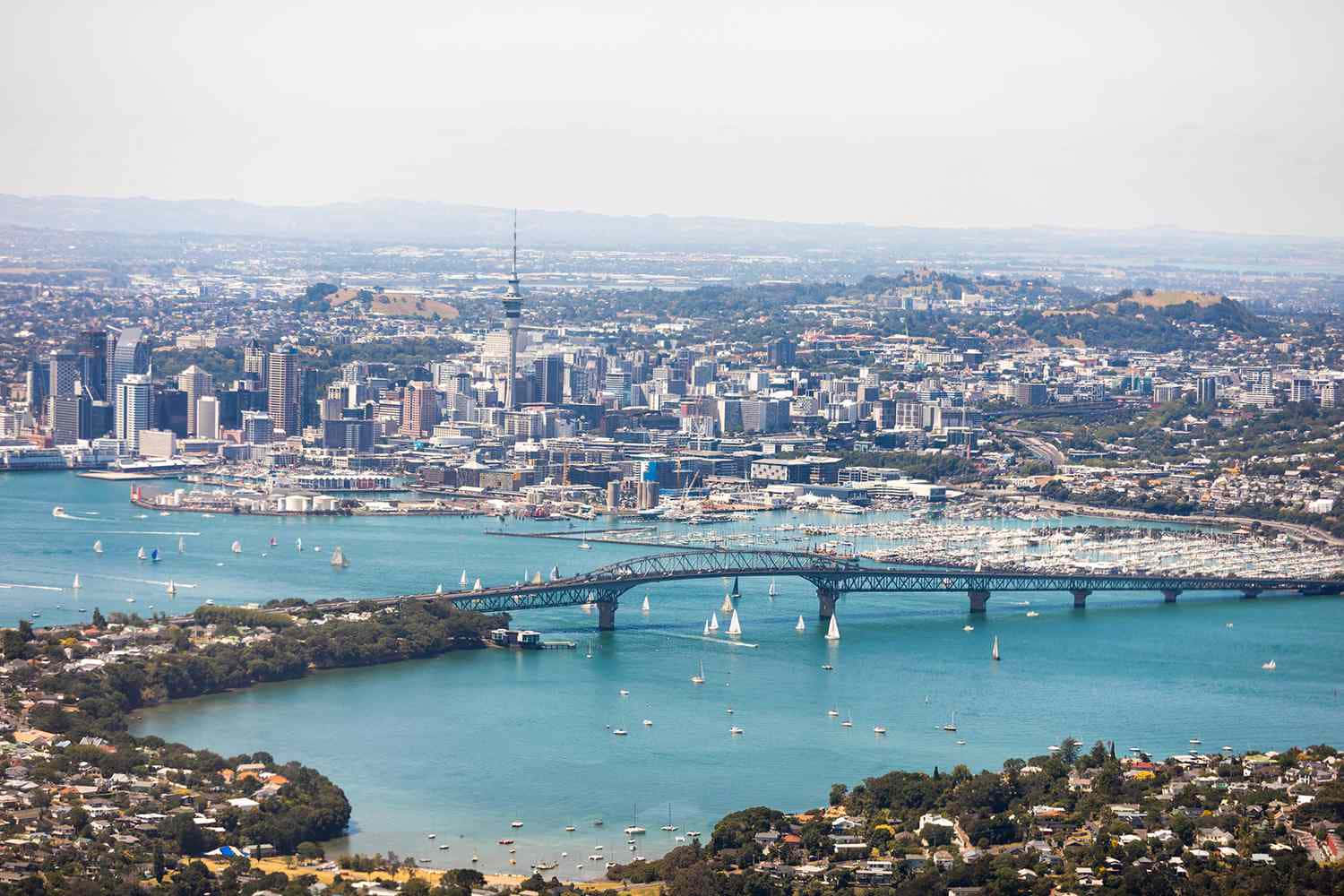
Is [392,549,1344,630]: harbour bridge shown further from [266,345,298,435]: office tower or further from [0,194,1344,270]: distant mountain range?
[0,194,1344,270]: distant mountain range

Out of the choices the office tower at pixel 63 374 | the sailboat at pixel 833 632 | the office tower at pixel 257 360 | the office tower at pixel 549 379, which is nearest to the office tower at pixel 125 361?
the office tower at pixel 63 374

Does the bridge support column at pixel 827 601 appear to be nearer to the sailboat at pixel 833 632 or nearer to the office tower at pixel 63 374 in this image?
the sailboat at pixel 833 632

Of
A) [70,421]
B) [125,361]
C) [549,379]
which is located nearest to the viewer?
[70,421]

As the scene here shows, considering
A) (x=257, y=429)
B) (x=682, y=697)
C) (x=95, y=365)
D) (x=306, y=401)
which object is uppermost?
(x=95, y=365)

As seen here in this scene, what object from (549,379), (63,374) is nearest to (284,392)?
(63,374)

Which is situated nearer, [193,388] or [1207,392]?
[193,388]

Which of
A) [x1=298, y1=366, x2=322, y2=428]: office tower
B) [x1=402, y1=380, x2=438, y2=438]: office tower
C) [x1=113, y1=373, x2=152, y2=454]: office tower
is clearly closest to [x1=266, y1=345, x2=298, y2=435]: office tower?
[x1=298, y1=366, x2=322, y2=428]: office tower

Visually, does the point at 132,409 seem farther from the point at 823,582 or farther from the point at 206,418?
the point at 823,582
